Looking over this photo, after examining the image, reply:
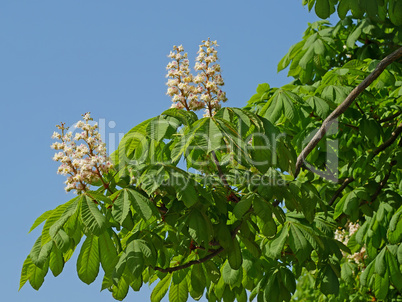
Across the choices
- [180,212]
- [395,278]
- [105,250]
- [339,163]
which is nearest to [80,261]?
[105,250]

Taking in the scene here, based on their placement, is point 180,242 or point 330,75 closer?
point 180,242

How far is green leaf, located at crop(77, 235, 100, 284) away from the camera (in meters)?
3.01

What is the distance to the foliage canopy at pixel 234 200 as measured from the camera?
294 centimetres

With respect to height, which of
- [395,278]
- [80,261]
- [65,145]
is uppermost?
[65,145]

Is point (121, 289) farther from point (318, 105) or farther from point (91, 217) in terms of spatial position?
point (318, 105)

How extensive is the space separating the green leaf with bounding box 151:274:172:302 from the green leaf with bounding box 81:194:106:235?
4.38 feet

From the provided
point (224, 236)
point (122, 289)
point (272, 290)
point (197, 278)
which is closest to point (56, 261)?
point (122, 289)

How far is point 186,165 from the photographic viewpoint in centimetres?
333

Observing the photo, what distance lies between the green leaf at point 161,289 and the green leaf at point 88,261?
1.04 meters

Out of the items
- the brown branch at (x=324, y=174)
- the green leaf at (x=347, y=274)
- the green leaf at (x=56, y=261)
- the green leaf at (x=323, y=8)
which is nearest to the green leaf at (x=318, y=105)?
the green leaf at (x=323, y=8)

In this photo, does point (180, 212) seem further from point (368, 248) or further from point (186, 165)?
point (368, 248)

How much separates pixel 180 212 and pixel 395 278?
276 cm

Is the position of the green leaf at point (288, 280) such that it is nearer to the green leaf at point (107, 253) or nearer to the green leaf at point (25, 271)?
the green leaf at point (107, 253)

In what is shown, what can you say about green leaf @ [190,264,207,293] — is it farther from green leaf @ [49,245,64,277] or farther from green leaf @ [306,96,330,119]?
Answer: green leaf @ [306,96,330,119]
